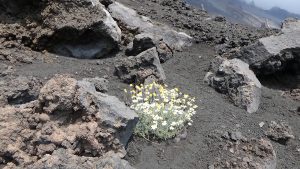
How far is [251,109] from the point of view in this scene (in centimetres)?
855

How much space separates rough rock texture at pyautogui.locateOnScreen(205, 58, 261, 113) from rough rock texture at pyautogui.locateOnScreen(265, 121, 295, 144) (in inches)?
29.3

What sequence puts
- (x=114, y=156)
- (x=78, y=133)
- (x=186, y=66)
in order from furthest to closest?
(x=186, y=66), (x=78, y=133), (x=114, y=156)

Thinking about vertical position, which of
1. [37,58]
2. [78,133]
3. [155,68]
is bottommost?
[37,58]

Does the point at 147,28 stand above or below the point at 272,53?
below

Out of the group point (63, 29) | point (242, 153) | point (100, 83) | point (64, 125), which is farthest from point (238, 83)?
point (64, 125)

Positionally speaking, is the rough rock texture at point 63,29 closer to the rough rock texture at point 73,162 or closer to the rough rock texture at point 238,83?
the rough rock texture at point 238,83

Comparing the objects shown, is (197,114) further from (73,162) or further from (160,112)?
(73,162)

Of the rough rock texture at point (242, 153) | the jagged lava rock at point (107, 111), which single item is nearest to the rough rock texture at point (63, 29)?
the rough rock texture at point (242, 153)

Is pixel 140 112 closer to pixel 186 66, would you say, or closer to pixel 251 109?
pixel 251 109

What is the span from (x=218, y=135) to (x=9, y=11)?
17.6 ft

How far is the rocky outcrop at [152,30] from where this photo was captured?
1048cm

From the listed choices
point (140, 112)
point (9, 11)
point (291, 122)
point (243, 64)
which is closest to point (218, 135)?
point (140, 112)

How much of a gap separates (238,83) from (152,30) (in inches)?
122

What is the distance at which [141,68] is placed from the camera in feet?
28.9
